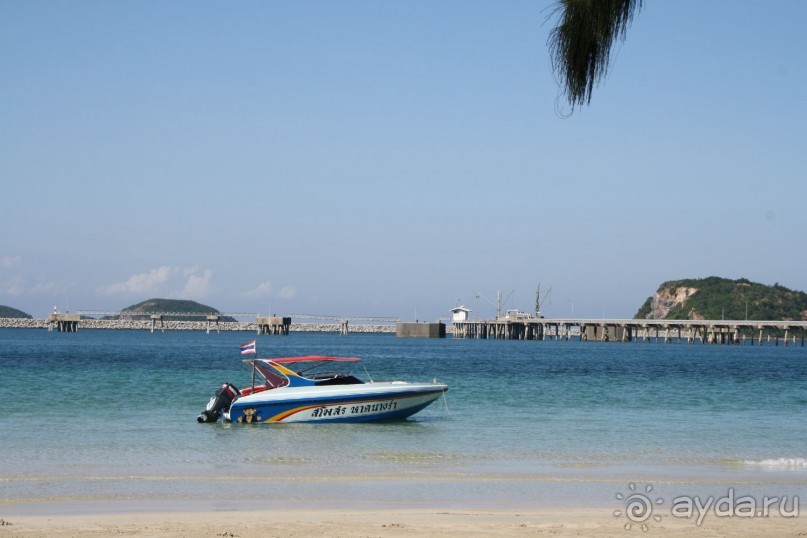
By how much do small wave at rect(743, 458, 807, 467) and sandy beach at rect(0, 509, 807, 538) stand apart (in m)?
6.39

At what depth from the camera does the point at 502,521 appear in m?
14.3

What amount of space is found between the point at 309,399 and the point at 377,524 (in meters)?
14.5

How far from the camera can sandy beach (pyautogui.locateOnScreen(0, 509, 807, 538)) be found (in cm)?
1317

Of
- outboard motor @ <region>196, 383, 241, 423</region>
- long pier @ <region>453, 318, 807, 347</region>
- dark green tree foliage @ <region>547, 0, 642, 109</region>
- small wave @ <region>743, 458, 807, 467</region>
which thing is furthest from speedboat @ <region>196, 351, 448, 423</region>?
long pier @ <region>453, 318, 807, 347</region>

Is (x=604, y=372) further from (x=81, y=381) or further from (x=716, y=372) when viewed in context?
(x=81, y=381)

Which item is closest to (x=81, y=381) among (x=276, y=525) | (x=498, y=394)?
(x=498, y=394)

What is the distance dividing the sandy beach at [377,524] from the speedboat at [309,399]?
13.1 meters

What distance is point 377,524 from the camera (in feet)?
45.5

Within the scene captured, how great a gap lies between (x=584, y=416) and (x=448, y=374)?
27.1 meters

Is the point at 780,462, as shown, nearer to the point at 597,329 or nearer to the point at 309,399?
the point at 309,399

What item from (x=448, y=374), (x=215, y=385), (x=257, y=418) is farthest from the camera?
(x=448, y=374)

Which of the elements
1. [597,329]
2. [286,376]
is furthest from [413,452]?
[597,329]

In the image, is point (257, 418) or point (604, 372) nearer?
point (257, 418)

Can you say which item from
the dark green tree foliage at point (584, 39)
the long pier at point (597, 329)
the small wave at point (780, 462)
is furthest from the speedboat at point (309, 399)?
the long pier at point (597, 329)
